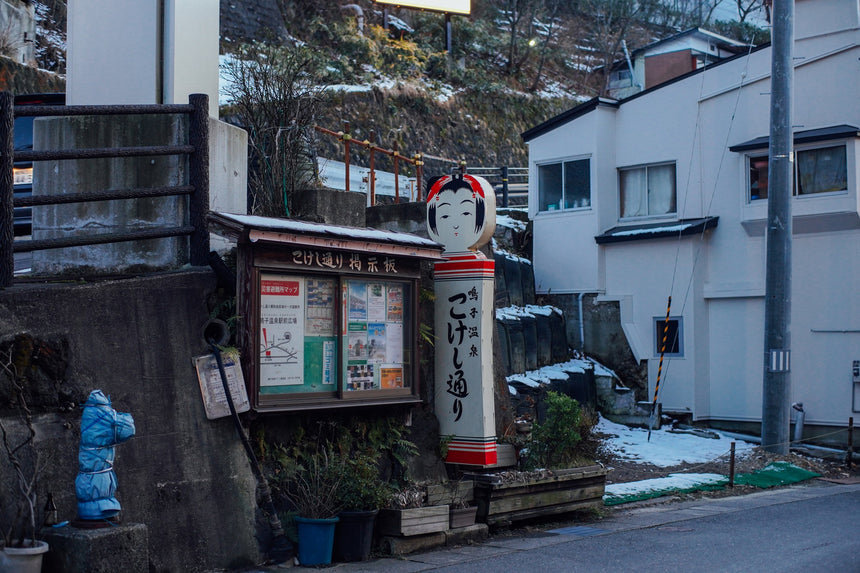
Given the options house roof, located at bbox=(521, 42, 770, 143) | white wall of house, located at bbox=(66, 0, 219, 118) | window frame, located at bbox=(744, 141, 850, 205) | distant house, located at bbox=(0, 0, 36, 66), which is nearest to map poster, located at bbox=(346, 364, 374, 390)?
white wall of house, located at bbox=(66, 0, 219, 118)

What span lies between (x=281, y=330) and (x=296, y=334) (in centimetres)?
19

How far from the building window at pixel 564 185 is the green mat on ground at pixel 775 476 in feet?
28.0

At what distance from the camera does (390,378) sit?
10.1m

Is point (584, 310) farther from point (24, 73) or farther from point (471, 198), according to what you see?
point (24, 73)

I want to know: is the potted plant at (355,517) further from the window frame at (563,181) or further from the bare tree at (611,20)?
the bare tree at (611,20)

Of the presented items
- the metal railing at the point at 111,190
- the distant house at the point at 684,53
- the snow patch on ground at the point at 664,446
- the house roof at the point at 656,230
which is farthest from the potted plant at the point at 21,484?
the distant house at the point at 684,53

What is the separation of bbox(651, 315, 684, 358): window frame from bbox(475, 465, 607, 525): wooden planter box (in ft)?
31.2

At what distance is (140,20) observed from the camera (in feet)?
31.3

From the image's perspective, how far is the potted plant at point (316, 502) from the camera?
8.43 metres

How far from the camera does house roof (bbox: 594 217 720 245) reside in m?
20.5

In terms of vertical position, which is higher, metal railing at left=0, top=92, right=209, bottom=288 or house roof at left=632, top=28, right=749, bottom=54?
house roof at left=632, top=28, right=749, bottom=54

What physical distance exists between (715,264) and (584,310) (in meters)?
3.45

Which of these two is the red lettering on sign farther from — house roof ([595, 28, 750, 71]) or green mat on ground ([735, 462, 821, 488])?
house roof ([595, 28, 750, 71])

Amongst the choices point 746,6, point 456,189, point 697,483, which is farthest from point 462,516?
point 746,6
